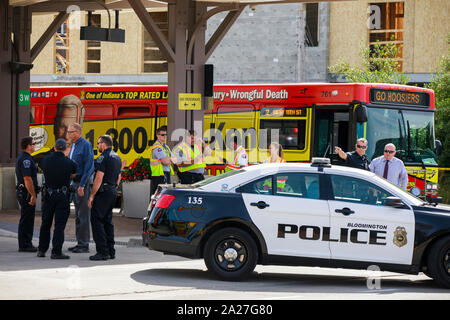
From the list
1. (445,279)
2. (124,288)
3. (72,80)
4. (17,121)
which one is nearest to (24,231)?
(124,288)

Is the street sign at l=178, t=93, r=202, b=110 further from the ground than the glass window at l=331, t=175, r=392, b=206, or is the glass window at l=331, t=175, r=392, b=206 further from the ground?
the street sign at l=178, t=93, r=202, b=110

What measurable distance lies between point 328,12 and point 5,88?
20379 mm

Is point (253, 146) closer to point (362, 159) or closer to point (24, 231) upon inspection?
point (362, 159)

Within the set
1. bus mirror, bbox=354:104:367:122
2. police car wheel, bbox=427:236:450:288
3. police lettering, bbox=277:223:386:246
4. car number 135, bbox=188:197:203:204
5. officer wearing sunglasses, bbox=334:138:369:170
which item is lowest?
police car wheel, bbox=427:236:450:288

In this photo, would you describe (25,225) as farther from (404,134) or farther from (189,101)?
(404,134)

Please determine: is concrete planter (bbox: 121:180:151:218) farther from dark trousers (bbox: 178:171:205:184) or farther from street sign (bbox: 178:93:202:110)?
street sign (bbox: 178:93:202:110)

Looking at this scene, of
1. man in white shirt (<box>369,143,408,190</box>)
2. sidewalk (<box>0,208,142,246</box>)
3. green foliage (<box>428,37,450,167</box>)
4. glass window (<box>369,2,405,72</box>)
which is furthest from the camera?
glass window (<box>369,2,405,72</box>)

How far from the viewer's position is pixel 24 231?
12867 millimetres

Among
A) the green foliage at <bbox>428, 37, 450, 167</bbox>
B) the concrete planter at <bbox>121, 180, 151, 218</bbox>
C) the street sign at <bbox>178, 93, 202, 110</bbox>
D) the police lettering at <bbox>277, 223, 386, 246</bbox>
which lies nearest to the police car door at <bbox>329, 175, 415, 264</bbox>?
the police lettering at <bbox>277, 223, 386, 246</bbox>

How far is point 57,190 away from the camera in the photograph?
12.0 m

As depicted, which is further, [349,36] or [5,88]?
[349,36]

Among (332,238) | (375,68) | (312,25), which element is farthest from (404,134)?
(312,25)

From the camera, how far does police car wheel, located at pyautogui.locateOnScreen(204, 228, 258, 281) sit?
1045 cm

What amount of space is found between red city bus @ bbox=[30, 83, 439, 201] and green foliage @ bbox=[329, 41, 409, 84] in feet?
37.8
